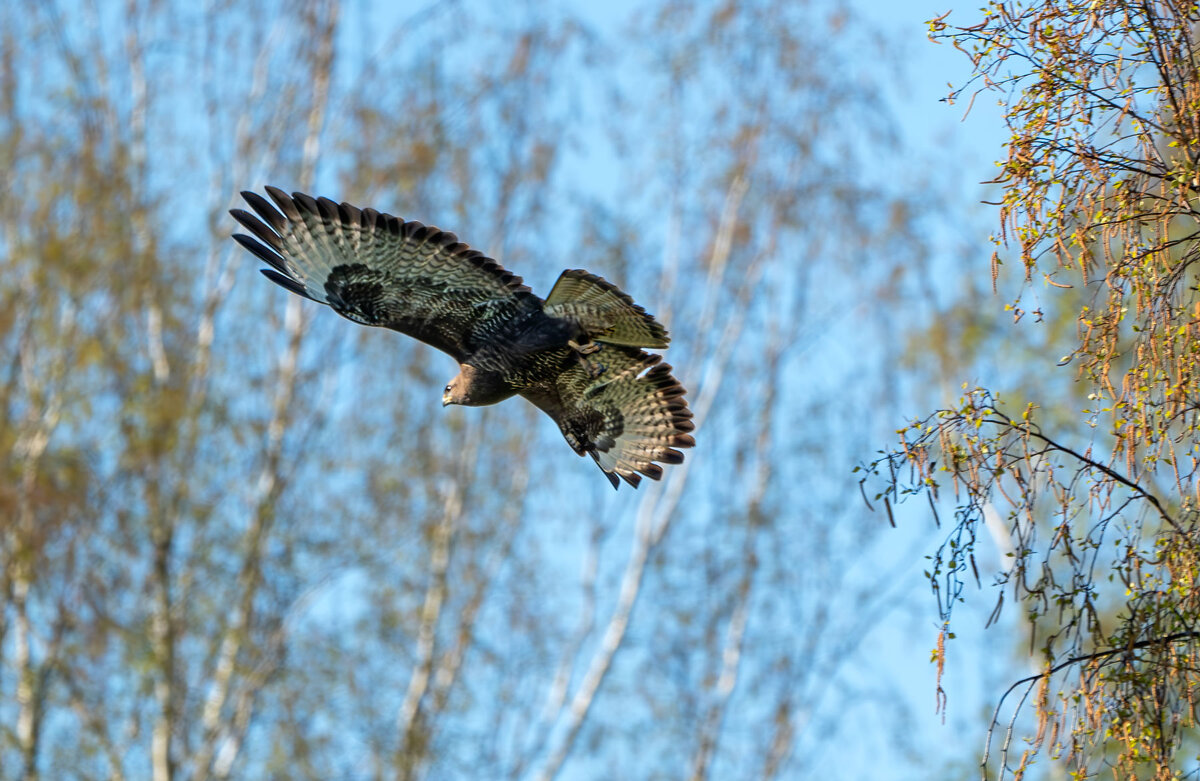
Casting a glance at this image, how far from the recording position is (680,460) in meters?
7.02

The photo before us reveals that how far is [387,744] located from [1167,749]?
8.86m

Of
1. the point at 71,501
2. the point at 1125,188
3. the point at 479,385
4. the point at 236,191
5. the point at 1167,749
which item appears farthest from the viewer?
the point at 236,191

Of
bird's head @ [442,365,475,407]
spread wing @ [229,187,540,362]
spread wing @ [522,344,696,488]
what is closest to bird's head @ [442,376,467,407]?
bird's head @ [442,365,475,407]

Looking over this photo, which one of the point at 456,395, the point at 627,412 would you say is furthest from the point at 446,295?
the point at 627,412

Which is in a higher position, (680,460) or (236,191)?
(236,191)

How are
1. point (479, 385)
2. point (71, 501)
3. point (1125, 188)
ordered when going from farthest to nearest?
point (71, 501) < point (479, 385) < point (1125, 188)

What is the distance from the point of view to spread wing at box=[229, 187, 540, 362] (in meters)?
6.55

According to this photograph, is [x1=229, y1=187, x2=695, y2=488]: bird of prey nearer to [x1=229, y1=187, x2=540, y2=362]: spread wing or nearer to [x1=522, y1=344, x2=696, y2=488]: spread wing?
[x1=229, y1=187, x2=540, y2=362]: spread wing

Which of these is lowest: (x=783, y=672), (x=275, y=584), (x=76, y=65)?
(x=275, y=584)

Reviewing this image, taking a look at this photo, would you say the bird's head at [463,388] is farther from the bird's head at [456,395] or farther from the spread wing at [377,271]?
the spread wing at [377,271]

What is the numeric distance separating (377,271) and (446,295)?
30 centimetres

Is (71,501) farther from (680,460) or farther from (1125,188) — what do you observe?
(1125,188)

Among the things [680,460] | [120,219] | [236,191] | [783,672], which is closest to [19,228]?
[120,219]

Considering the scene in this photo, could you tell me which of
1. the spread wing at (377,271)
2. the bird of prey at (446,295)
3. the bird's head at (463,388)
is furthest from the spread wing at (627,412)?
the spread wing at (377,271)
